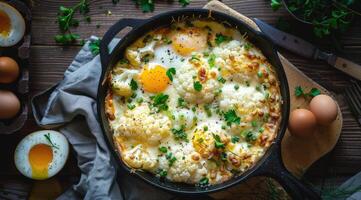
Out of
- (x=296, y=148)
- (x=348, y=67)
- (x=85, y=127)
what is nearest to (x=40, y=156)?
(x=85, y=127)

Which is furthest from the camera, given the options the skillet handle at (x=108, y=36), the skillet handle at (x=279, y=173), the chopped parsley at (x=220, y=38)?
the chopped parsley at (x=220, y=38)

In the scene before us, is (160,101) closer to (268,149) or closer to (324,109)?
(268,149)

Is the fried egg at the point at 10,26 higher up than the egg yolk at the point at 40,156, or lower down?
higher up

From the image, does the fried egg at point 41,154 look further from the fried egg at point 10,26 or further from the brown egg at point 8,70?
the fried egg at point 10,26

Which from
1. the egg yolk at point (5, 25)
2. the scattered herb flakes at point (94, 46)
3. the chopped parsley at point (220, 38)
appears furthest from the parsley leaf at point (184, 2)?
the egg yolk at point (5, 25)

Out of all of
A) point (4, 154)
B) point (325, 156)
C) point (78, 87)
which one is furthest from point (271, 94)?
point (4, 154)

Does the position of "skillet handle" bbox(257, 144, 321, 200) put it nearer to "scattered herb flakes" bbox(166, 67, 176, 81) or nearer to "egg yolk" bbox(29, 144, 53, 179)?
"scattered herb flakes" bbox(166, 67, 176, 81)
